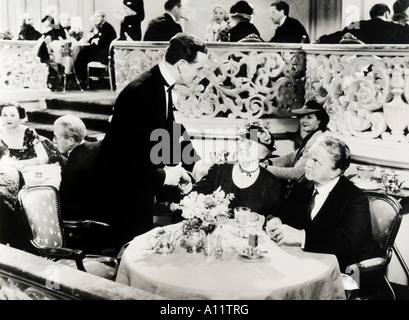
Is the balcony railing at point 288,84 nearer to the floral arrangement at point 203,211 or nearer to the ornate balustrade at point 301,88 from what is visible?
the ornate balustrade at point 301,88

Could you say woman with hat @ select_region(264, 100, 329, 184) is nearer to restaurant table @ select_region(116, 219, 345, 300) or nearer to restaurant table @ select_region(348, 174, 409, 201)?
restaurant table @ select_region(348, 174, 409, 201)

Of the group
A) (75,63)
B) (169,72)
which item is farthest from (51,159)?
(169,72)

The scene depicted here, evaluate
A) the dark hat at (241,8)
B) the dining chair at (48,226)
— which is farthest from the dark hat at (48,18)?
the dark hat at (241,8)

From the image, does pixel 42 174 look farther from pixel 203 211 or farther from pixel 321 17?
pixel 321 17

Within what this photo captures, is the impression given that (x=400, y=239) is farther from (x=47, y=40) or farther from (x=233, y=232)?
(x=47, y=40)

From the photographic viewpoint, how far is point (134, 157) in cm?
336

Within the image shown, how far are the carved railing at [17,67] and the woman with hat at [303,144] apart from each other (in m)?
1.72

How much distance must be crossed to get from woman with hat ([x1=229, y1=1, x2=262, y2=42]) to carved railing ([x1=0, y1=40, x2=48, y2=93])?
56.3 inches

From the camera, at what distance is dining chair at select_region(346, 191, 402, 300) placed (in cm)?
299

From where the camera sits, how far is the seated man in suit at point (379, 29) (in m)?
3.34

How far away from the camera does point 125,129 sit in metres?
3.37

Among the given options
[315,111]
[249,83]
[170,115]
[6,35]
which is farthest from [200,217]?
[6,35]

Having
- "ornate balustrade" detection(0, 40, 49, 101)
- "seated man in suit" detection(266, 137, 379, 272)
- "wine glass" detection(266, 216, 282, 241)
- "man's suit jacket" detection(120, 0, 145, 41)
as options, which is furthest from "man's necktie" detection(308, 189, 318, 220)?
"ornate balustrade" detection(0, 40, 49, 101)

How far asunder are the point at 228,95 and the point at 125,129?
1030mm
